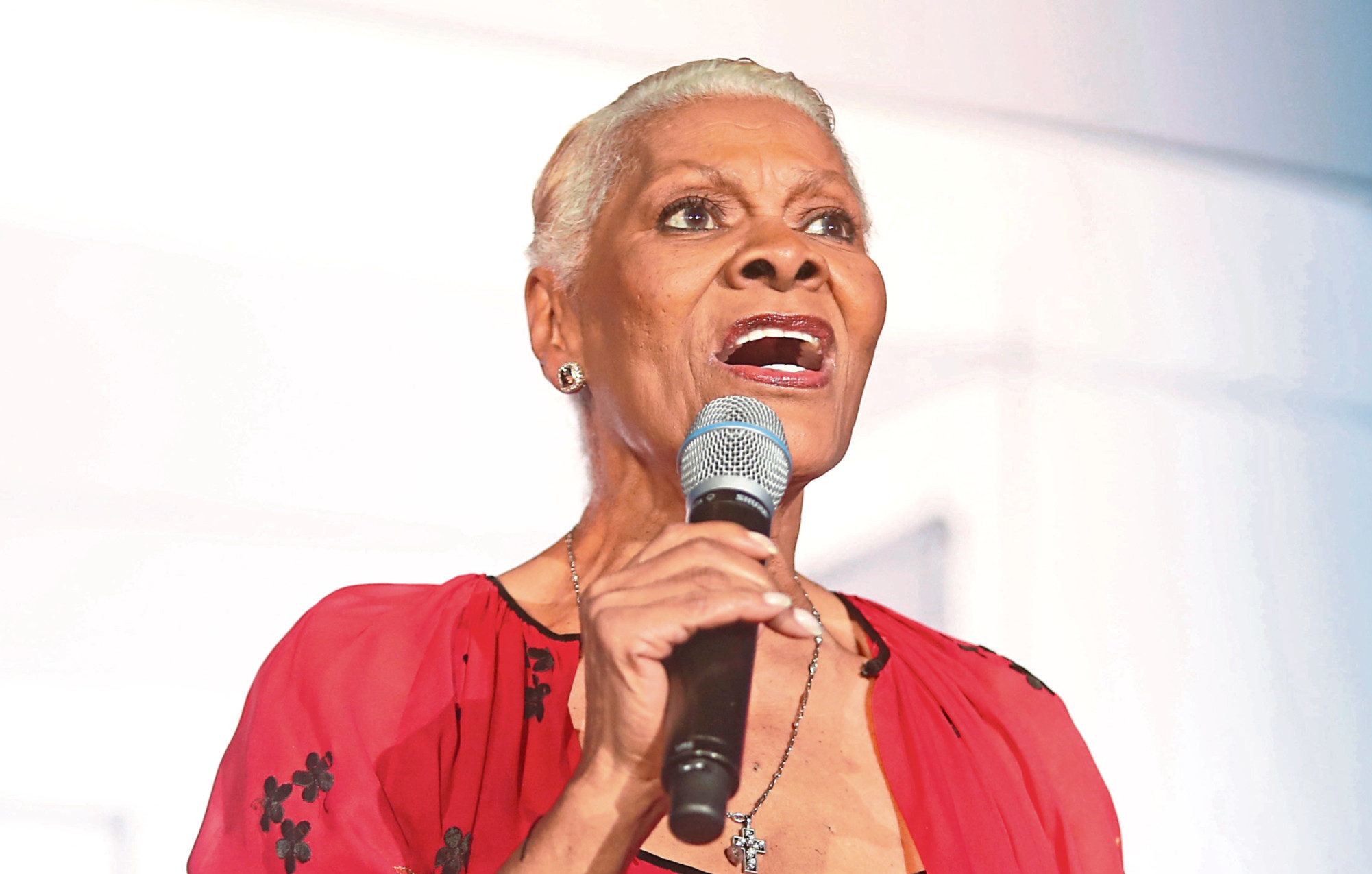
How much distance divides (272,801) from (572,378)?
23.9 inches

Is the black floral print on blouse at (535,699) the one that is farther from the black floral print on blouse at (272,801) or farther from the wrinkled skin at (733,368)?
the black floral print on blouse at (272,801)

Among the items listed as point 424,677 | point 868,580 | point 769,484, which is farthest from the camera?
point 868,580

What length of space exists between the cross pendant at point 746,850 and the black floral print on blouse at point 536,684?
25cm

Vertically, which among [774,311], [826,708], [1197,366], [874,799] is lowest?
[874,799]

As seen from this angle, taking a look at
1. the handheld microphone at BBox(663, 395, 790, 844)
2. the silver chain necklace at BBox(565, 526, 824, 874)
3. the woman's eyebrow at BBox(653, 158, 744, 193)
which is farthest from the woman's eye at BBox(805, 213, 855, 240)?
the handheld microphone at BBox(663, 395, 790, 844)

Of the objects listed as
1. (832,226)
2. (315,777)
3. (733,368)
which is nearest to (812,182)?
(832,226)

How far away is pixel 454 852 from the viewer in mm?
1426

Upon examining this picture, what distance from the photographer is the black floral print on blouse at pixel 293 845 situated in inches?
55.1

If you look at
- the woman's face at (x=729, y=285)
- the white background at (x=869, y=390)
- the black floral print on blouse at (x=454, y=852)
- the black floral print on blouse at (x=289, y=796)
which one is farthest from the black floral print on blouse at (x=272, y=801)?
the woman's face at (x=729, y=285)

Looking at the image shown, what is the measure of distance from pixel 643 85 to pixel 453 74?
1.72ft

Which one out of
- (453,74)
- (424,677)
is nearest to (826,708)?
(424,677)

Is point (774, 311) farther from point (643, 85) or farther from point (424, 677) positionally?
point (424, 677)

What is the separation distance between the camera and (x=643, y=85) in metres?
1.83

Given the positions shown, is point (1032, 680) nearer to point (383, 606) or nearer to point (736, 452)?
point (383, 606)
